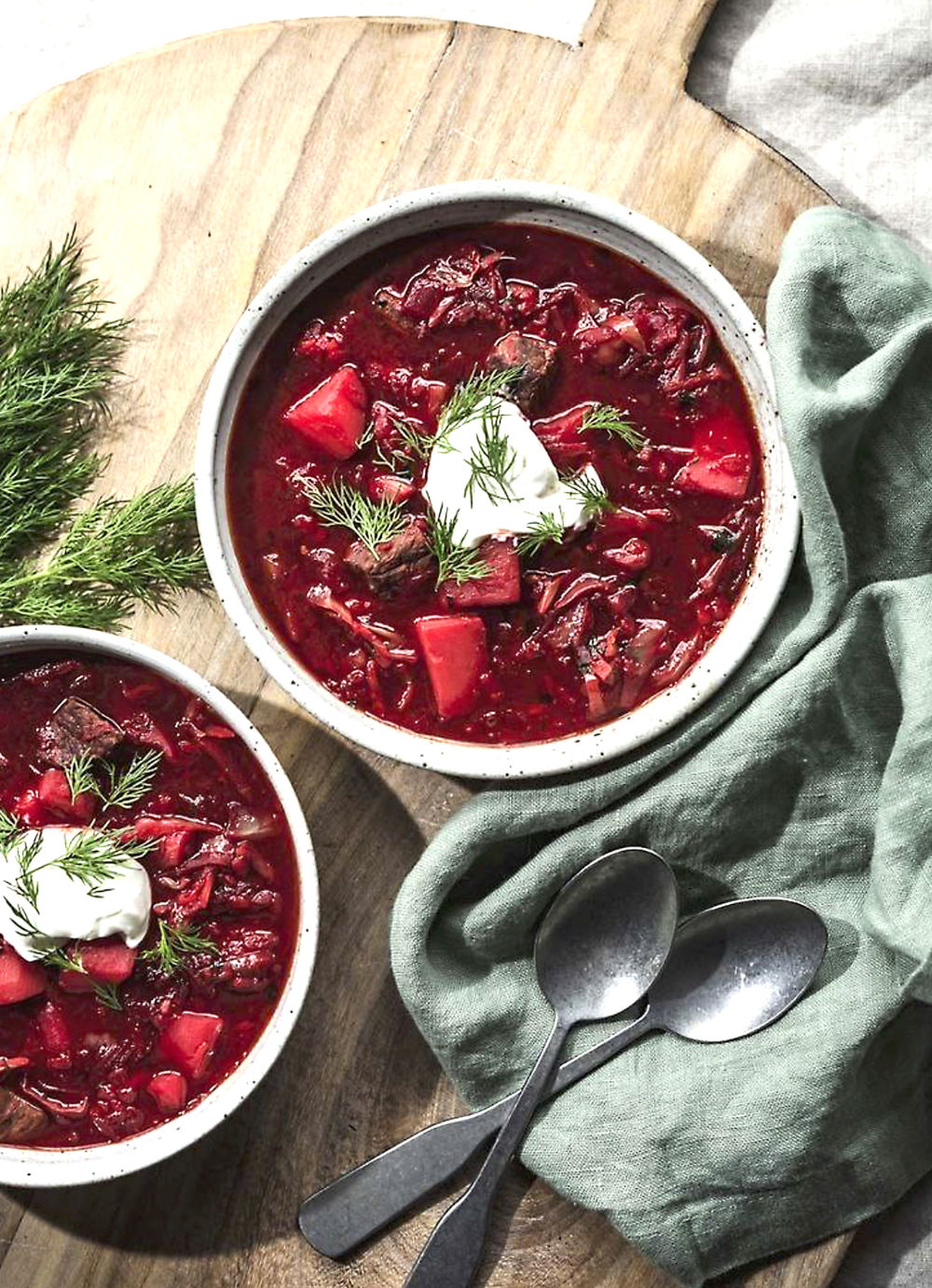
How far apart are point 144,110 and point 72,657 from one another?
4.94 feet

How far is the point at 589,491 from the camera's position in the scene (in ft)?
10.6

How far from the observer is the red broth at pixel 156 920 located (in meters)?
3.23

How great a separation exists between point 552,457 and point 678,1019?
1507 millimetres

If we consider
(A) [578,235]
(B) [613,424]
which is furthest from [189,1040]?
(A) [578,235]

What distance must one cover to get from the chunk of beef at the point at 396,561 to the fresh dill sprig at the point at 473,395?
0.24m

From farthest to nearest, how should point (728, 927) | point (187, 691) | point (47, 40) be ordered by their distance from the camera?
point (47, 40), point (728, 927), point (187, 691)

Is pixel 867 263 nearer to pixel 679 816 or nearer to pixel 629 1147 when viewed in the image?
pixel 679 816

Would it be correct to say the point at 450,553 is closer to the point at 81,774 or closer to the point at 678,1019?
the point at 81,774

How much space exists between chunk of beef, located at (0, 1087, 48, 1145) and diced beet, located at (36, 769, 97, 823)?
2.24ft

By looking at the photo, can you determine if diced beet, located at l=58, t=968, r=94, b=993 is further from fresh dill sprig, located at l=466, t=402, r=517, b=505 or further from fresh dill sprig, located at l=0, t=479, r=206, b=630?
fresh dill sprig, located at l=466, t=402, r=517, b=505

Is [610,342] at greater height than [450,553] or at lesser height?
greater

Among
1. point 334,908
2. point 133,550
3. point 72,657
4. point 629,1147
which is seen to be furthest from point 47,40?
point 629,1147

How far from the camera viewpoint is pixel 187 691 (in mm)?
3217

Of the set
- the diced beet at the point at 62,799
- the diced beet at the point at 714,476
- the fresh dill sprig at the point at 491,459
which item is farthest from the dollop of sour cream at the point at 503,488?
the diced beet at the point at 62,799
